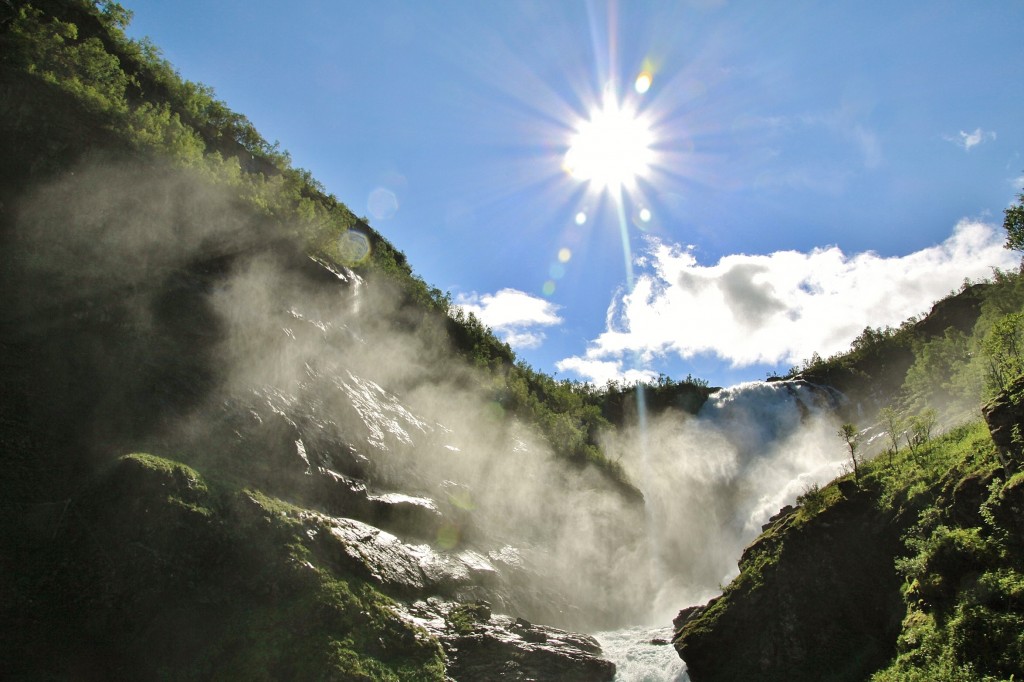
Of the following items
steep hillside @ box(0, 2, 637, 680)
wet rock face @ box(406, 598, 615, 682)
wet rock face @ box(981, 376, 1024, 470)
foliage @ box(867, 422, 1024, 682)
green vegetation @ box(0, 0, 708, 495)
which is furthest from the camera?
green vegetation @ box(0, 0, 708, 495)

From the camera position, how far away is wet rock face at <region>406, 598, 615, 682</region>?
66.8ft

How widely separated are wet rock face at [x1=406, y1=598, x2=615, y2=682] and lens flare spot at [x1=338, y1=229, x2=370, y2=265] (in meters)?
28.2

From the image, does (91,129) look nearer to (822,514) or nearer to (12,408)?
(12,408)

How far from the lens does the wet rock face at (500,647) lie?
20.4m

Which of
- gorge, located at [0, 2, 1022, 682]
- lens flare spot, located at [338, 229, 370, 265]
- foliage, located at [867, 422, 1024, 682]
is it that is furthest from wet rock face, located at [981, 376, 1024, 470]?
lens flare spot, located at [338, 229, 370, 265]

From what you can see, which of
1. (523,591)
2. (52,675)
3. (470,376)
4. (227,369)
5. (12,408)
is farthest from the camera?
(470,376)

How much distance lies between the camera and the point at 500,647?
21.7 meters

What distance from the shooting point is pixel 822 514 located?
2108 cm

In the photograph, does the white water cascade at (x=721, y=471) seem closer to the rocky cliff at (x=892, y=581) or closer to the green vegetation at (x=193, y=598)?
the rocky cliff at (x=892, y=581)

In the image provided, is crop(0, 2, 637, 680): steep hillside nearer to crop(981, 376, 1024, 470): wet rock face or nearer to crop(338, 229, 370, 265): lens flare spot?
crop(338, 229, 370, 265): lens flare spot

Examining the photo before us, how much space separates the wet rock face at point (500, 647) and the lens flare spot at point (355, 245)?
28246 millimetres

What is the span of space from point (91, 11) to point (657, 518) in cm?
6654

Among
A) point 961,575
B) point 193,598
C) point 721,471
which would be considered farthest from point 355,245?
point 961,575

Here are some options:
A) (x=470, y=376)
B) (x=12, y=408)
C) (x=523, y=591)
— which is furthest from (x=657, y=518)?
(x=12, y=408)
